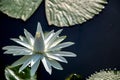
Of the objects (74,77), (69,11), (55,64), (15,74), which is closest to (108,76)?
(74,77)

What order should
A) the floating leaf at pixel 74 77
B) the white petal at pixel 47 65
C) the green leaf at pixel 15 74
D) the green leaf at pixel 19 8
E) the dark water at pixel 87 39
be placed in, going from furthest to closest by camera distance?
the green leaf at pixel 19 8, the dark water at pixel 87 39, the floating leaf at pixel 74 77, the green leaf at pixel 15 74, the white petal at pixel 47 65

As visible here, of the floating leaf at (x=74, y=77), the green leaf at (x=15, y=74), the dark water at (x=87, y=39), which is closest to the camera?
the green leaf at (x=15, y=74)

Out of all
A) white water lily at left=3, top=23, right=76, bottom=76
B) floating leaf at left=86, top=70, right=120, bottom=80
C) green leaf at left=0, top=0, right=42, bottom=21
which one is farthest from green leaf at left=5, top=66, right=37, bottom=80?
green leaf at left=0, top=0, right=42, bottom=21

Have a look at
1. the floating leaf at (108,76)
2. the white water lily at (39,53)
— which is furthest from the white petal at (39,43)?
the floating leaf at (108,76)

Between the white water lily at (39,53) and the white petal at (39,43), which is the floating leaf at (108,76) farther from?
the white petal at (39,43)

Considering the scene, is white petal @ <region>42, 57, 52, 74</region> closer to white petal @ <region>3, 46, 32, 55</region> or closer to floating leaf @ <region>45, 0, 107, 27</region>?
white petal @ <region>3, 46, 32, 55</region>

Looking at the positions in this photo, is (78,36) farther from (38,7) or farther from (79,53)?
(38,7)

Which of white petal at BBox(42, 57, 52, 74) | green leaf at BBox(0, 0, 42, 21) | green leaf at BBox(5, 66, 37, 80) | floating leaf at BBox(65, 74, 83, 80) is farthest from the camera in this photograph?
green leaf at BBox(0, 0, 42, 21)

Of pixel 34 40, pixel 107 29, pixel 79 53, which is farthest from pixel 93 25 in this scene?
pixel 34 40
